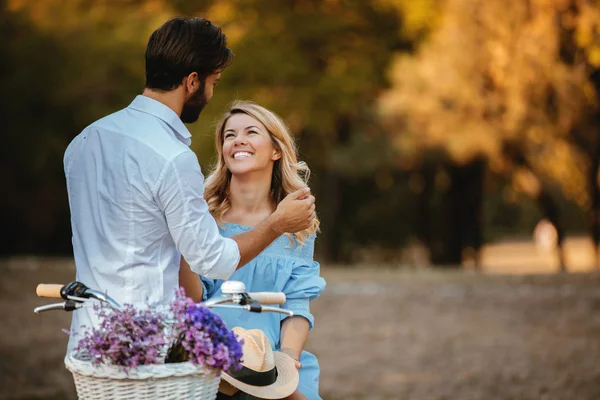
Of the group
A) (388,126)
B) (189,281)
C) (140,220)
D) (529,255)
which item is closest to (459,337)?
(388,126)

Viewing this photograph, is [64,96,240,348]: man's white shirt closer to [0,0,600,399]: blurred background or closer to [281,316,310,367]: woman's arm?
[281,316,310,367]: woman's arm

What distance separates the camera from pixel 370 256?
27.3 m

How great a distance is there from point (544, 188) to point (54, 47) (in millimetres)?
10863

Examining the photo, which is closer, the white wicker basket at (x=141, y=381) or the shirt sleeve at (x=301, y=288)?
the white wicker basket at (x=141, y=381)

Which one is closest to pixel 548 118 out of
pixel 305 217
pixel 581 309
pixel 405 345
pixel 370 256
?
pixel 581 309

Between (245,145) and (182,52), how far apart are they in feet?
2.55

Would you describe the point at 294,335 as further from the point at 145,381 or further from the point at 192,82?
the point at 145,381

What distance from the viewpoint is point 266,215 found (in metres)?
3.44

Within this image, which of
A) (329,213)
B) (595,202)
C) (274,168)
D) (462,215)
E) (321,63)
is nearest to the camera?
(274,168)

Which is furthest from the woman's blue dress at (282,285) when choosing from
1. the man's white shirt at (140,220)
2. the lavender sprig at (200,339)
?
the lavender sprig at (200,339)

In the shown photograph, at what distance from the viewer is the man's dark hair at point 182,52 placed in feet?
8.66

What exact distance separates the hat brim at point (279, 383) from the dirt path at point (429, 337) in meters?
5.56

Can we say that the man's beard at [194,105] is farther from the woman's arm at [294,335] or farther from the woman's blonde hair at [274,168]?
the woman's arm at [294,335]

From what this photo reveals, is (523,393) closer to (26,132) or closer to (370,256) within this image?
(26,132)
